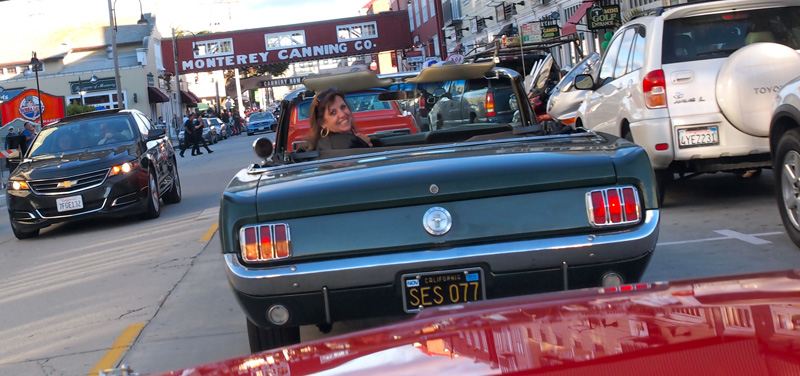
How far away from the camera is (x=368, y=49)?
201 feet

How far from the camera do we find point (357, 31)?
60688 millimetres

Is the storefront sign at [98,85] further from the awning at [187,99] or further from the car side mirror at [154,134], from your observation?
the car side mirror at [154,134]

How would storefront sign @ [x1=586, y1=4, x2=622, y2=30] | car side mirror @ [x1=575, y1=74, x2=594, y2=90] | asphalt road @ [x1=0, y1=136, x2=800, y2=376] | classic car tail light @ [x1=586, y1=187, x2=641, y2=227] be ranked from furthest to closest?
storefront sign @ [x1=586, y1=4, x2=622, y2=30], car side mirror @ [x1=575, y1=74, x2=594, y2=90], asphalt road @ [x1=0, y1=136, x2=800, y2=376], classic car tail light @ [x1=586, y1=187, x2=641, y2=227]

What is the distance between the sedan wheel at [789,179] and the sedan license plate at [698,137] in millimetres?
1482

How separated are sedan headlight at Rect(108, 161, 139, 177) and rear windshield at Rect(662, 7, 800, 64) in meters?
7.07

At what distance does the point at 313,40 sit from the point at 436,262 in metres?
58.5

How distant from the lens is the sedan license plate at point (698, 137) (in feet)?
25.9

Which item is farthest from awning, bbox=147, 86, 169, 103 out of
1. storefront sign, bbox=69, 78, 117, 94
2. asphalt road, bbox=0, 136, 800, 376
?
asphalt road, bbox=0, 136, 800, 376

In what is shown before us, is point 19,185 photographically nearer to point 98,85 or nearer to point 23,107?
point 23,107

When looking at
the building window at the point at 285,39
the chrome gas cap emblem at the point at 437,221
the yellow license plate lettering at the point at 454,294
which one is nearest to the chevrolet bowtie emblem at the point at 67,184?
the chrome gas cap emblem at the point at 437,221

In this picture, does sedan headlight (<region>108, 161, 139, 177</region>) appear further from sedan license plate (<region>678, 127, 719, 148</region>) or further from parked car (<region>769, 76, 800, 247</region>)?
parked car (<region>769, 76, 800, 247</region>)

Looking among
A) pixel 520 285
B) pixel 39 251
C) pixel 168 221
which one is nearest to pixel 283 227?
pixel 520 285

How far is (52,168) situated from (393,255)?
9.16 metres

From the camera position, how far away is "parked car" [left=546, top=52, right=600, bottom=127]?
12586 millimetres
